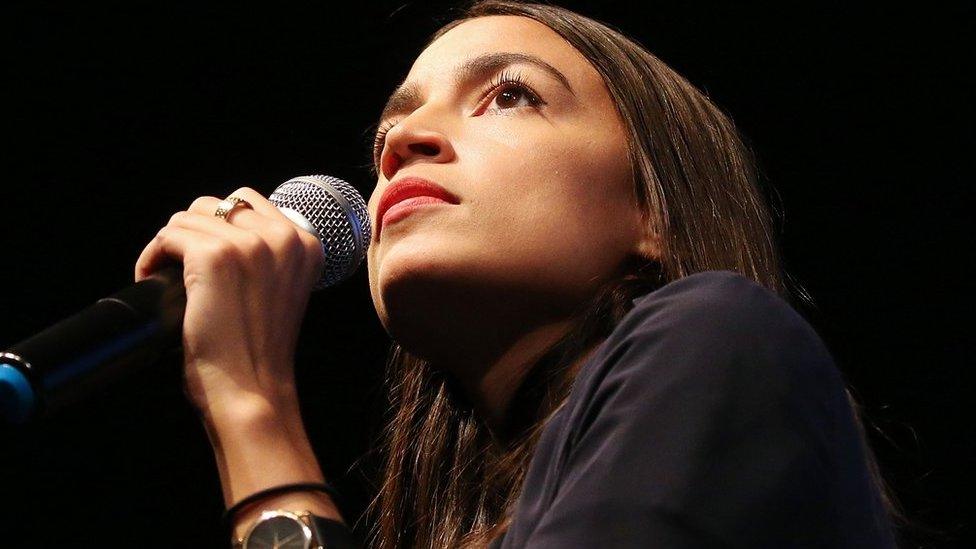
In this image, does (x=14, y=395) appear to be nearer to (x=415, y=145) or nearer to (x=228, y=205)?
(x=228, y=205)

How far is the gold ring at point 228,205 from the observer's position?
4.15ft

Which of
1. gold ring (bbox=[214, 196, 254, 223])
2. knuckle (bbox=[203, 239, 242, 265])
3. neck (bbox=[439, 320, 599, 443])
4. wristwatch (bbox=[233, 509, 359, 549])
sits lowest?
neck (bbox=[439, 320, 599, 443])

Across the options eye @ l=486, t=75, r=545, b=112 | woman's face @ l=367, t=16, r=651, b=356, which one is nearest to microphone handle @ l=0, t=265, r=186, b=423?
woman's face @ l=367, t=16, r=651, b=356

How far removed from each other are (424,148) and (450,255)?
185 mm

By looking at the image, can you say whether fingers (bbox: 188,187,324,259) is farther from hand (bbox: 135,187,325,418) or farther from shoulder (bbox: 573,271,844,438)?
shoulder (bbox: 573,271,844,438)

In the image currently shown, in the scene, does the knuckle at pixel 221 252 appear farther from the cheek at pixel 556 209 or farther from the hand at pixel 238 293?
the cheek at pixel 556 209

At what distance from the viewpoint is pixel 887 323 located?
243 centimetres

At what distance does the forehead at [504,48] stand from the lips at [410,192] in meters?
0.26

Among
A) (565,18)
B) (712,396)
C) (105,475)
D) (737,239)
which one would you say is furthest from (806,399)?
(105,475)

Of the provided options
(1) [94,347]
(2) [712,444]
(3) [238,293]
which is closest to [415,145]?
(3) [238,293]

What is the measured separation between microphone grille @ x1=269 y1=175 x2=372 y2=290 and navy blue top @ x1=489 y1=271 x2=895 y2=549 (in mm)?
514

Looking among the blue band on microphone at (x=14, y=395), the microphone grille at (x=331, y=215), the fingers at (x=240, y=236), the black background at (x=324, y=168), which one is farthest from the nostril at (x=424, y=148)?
the black background at (x=324, y=168)

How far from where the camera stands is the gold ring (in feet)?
4.15

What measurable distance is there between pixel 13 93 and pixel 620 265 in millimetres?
1680
